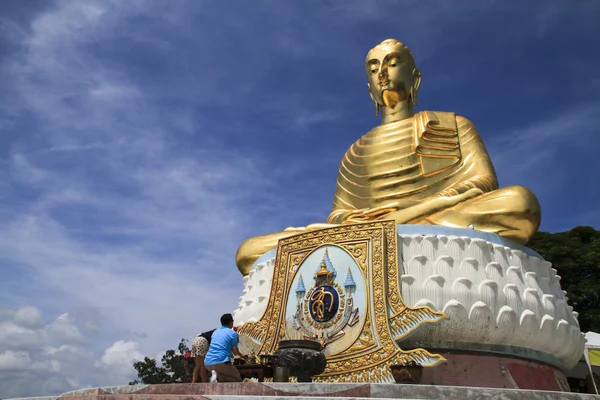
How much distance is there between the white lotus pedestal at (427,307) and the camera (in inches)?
327

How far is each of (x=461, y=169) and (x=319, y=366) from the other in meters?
6.25

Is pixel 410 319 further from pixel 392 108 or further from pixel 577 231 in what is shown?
pixel 577 231

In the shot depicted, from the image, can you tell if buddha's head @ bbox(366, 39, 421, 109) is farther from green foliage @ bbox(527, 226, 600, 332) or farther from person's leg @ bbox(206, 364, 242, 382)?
person's leg @ bbox(206, 364, 242, 382)

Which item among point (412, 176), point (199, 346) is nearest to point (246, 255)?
point (412, 176)

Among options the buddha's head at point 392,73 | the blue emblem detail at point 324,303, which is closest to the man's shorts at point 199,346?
the blue emblem detail at point 324,303

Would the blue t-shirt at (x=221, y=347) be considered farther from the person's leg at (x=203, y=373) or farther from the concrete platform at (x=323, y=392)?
the person's leg at (x=203, y=373)

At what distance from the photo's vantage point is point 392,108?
14219 millimetres

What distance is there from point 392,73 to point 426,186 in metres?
3.58

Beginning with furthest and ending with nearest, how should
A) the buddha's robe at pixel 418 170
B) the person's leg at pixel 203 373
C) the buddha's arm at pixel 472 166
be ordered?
the buddha's arm at pixel 472 166 → the buddha's robe at pixel 418 170 → the person's leg at pixel 203 373

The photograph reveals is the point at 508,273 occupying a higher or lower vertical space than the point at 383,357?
higher

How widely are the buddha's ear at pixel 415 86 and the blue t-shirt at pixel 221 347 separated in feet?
32.4

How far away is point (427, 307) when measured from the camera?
831 cm

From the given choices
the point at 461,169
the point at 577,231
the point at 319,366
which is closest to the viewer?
the point at 319,366

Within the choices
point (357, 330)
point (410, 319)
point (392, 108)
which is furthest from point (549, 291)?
point (392, 108)
